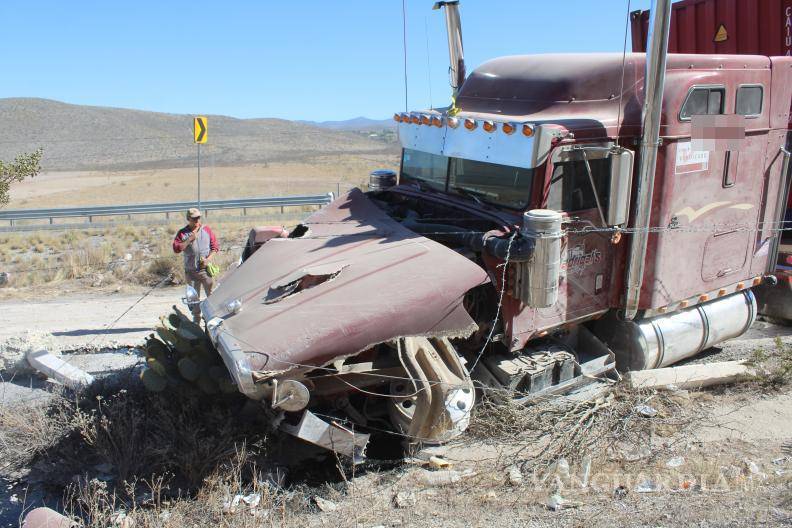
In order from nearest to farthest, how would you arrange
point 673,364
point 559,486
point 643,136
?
point 559,486, point 643,136, point 673,364

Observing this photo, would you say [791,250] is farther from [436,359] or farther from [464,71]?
[436,359]

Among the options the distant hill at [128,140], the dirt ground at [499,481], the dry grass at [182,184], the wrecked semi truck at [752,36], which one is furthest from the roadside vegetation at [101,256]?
the distant hill at [128,140]

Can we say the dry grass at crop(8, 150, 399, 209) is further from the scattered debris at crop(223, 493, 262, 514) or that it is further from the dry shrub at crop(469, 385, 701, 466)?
the scattered debris at crop(223, 493, 262, 514)

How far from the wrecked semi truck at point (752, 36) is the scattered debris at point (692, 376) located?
4.83 ft

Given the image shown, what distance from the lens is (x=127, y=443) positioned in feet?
16.6

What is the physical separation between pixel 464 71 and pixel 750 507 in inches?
198

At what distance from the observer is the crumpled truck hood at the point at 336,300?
4438 millimetres

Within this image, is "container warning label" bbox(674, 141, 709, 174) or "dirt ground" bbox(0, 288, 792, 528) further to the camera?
"container warning label" bbox(674, 141, 709, 174)

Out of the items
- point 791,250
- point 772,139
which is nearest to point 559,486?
point 772,139

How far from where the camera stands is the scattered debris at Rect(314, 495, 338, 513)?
4574mm

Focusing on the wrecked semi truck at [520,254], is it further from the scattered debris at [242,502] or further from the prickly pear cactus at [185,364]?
the scattered debris at [242,502]

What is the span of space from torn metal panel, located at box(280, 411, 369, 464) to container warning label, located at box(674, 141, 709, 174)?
11.6ft

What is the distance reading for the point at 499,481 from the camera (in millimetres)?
4832

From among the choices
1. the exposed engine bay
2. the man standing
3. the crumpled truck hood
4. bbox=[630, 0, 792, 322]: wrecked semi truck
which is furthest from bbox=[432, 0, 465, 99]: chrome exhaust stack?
the man standing
